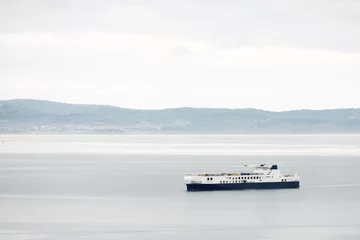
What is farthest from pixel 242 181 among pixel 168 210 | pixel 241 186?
pixel 168 210

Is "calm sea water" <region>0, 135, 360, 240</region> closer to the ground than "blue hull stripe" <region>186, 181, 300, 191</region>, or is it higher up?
closer to the ground

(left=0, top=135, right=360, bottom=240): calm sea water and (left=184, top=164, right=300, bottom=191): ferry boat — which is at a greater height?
(left=184, top=164, right=300, bottom=191): ferry boat

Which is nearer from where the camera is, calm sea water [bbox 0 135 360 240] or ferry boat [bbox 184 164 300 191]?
calm sea water [bbox 0 135 360 240]

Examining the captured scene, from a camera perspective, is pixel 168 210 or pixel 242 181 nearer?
pixel 168 210

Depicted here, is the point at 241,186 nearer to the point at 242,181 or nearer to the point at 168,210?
the point at 242,181

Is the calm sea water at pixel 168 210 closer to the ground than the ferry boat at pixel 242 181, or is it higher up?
closer to the ground

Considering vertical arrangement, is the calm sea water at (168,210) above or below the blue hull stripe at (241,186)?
below

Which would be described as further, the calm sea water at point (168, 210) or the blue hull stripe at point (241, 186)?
the blue hull stripe at point (241, 186)

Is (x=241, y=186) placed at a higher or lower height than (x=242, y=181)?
lower
